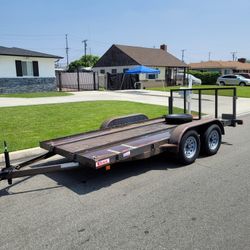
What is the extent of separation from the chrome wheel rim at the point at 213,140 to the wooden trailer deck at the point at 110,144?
2.92ft

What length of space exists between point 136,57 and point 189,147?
3393 centimetres

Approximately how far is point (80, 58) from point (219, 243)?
305 feet

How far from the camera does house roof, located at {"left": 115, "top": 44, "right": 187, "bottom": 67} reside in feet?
125

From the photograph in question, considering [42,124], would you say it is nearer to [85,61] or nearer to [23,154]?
[23,154]

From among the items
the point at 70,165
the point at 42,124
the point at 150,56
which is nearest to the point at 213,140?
the point at 70,165

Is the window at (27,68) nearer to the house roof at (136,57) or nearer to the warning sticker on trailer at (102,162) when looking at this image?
the house roof at (136,57)

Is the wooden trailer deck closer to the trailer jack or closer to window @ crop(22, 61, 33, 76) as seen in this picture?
the trailer jack

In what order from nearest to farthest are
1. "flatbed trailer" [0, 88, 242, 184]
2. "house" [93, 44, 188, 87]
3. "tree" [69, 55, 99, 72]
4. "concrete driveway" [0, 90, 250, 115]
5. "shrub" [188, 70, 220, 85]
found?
"flatbed trailer" [0, 88, 242, 184], "concrete driveway" [0, 90, 250, 115], "house" [93, 44, 188, 87], "shrub" [188, 70, 220, 85], "tree" [69, 55, 99, 72]

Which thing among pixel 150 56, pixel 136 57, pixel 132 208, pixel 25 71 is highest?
pixel 150 56

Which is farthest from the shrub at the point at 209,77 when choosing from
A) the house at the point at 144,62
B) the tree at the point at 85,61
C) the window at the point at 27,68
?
the tree at the point at 85,61

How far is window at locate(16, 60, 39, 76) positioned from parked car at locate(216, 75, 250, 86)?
25.9 metres

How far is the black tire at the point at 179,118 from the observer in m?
6.64

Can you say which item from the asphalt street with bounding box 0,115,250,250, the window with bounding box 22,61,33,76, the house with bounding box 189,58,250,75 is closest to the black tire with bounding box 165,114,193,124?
the asphalt street with bounding box 0,115,250,250

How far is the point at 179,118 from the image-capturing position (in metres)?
6.73
